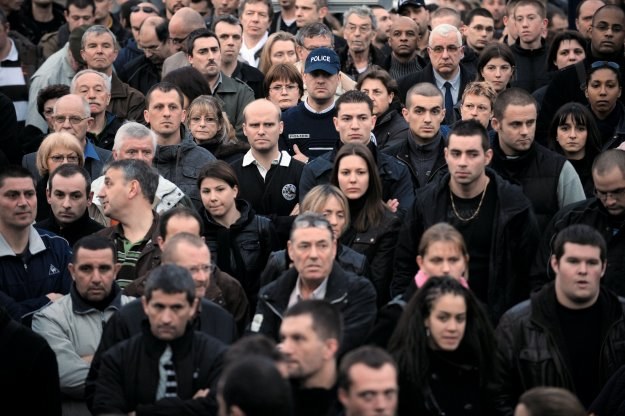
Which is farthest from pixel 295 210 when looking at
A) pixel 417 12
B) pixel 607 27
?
pixel 417 12

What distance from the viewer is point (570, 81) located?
14.8 m

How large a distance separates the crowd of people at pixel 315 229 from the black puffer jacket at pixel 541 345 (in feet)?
0.05

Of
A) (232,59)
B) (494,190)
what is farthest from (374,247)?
(232,59)

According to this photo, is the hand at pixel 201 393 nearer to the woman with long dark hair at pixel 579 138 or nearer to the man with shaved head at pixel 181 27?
the woman with long dark hair at pixel 579 138

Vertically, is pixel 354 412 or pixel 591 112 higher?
pixel 591 112

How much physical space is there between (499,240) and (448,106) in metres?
4.09

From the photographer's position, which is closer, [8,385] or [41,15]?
[8,385]

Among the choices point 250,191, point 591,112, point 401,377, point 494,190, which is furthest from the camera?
point 591,112

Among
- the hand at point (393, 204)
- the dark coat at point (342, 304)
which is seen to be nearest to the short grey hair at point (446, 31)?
the hand at point (393, 204)

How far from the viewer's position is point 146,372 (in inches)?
379

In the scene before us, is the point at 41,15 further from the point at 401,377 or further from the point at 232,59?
the point at 401,377

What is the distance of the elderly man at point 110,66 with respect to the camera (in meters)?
15.4

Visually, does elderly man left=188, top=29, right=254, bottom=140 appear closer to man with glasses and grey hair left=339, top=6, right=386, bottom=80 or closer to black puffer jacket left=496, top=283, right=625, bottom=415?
man with glasses and grey hair left=339, top=6, right=386, bottom=80

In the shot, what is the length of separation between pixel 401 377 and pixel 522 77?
23.2ft
